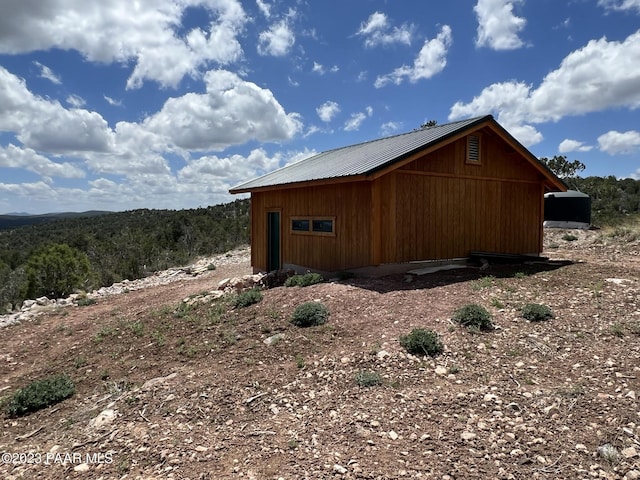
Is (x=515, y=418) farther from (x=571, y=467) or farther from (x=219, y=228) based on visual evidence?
(x=219, y=228)

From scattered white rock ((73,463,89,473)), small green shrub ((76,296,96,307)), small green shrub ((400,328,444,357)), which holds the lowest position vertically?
small green shrub ((76,296,96,307))

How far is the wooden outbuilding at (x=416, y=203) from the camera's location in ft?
34.2

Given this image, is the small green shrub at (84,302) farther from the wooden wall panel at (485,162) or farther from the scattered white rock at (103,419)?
the wooden wall panel at (485,162)

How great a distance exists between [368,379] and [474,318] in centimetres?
232

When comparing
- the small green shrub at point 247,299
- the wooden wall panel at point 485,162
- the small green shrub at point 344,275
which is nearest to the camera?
the small green shrub at point 247,299

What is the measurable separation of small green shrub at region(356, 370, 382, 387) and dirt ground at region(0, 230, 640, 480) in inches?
0.8

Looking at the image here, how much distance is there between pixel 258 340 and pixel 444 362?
284 cm

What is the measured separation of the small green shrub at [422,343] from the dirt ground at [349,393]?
126 millimetres

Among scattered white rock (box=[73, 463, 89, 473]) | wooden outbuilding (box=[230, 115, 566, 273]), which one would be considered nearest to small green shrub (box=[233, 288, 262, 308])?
wooden outbuilding (box=[230, 115, 566, 273])

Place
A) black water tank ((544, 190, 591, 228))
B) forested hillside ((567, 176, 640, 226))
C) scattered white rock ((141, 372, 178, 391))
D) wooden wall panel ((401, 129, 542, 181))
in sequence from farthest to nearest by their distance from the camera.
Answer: forested hillside ((567, 176, 640, 226)) < black water tank ((544, 190, 591, 228)) < wooden wall panel ((401, 129, 542, 181)) < scattered white rock ((141, 372, 178, 391))

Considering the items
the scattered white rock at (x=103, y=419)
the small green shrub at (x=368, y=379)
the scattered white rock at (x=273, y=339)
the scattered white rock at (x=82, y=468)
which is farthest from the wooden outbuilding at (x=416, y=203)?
the scattered white rock at (x=82, y=468)

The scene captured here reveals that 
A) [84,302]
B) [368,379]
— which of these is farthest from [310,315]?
[84,302]

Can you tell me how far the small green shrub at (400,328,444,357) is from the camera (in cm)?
556

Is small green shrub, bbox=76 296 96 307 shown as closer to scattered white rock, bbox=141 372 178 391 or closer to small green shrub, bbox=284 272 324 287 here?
small green shrub, bbox=284 272 324 287
